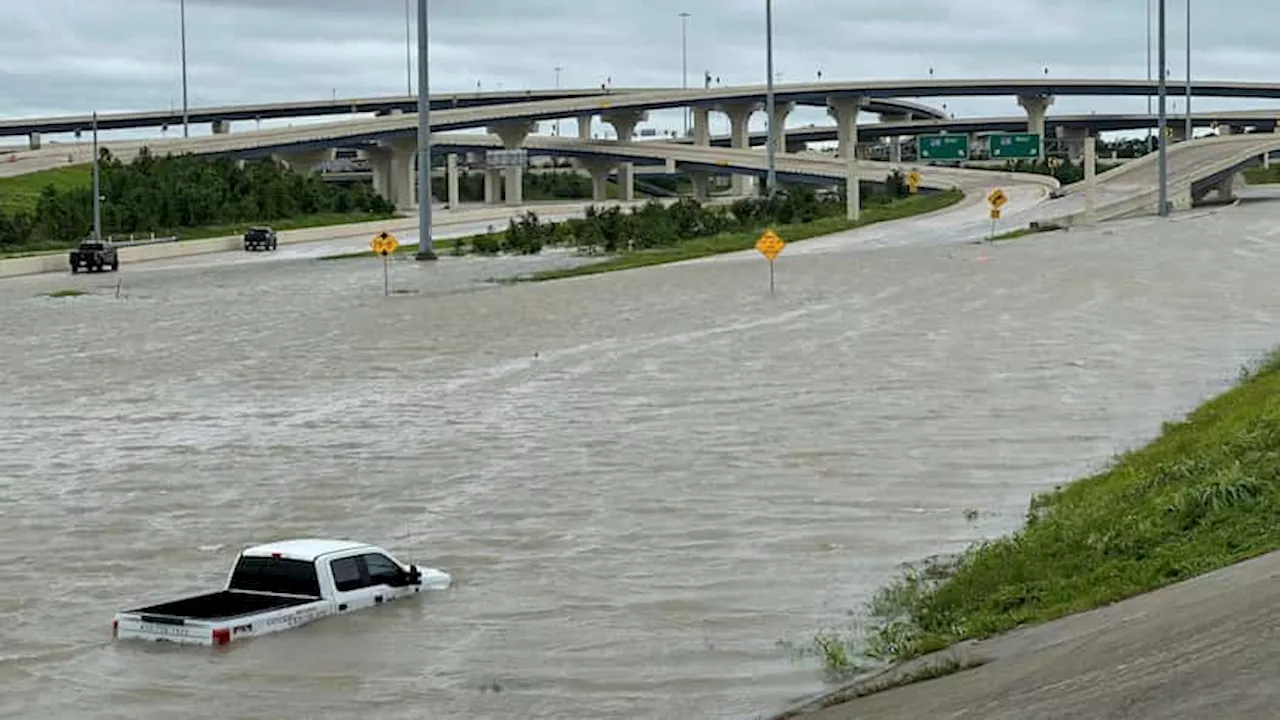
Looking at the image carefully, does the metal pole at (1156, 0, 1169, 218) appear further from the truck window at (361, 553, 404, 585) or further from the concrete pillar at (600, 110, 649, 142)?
the concrete pillar at (600, 110, 649, 142)

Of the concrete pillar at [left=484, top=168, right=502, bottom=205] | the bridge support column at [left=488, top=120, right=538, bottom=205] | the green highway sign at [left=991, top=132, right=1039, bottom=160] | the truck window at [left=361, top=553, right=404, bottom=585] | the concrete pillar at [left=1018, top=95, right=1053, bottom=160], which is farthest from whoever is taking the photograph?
the concrete pillar at [left=1018, top=95, right=1053, bottom=160]

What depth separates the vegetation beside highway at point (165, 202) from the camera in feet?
303

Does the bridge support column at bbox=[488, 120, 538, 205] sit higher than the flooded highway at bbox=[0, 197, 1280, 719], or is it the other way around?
the bridge support column at bbox=[488, 120, 538, 205]

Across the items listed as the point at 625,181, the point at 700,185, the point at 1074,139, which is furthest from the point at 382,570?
the point at 1074,139

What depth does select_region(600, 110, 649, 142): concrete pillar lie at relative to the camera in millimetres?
164700

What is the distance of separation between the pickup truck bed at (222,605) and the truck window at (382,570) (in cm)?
69

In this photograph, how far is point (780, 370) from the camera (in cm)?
3641

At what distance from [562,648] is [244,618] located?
2683 mm

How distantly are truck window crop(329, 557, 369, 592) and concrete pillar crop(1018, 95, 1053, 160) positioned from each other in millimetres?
151659

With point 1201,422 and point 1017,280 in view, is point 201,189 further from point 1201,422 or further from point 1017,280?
point 1201,422

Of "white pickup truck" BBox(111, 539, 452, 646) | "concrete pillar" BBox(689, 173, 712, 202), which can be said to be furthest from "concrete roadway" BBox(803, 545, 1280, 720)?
"concrete pillar" BBox(689, 173, 712, 202)

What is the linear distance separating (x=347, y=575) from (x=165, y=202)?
86.4 m

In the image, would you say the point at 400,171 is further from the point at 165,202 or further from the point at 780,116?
the point at 165,202

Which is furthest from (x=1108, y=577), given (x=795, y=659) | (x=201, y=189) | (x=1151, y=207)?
(x=201, y=189)
